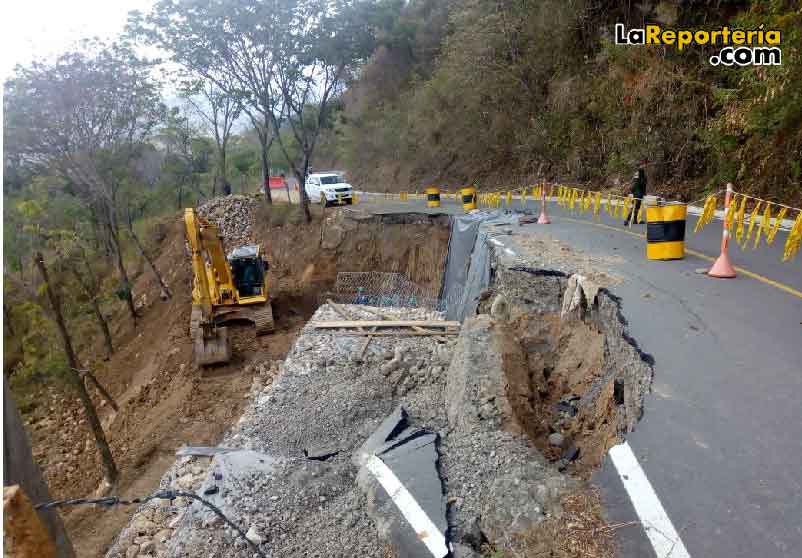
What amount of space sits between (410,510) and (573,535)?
133 centimetres

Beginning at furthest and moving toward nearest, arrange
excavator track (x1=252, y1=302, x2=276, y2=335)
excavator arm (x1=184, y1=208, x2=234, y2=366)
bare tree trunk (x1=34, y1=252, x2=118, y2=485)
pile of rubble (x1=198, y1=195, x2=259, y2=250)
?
pile of rubble (x1=198, y1=195, x2=259, y2=250) < excavator track (x1=252, y1=302, x2=276, y2=335) < excavator arm (x1=184, y1=208, x2=234, y2=366) < bare tree trunk (x1=34, y1=252, x2=118, y2=485)

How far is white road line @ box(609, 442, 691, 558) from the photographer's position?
10.2 feet

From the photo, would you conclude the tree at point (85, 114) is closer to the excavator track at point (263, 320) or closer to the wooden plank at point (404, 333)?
the excavator track at point (263, 320)

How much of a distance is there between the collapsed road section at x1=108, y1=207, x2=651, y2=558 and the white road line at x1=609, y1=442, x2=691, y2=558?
29 cm

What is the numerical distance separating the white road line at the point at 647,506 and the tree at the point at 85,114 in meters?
20.1

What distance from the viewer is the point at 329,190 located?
2480cm

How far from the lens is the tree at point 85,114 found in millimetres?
16719

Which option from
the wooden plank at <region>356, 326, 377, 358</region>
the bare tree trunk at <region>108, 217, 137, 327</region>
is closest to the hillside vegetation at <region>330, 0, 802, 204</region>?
the wooden plank at <region>356, 326, 377, 358</region>

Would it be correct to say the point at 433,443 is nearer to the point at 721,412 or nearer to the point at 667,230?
the point at 721,412

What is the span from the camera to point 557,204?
→ 1742 centimetres

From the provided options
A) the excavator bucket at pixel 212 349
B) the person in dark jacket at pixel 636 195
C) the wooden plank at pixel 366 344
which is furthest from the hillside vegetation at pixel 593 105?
the excavator bucket at pixel 212 349

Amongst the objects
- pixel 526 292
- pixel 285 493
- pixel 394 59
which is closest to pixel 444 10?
pixel 394 59

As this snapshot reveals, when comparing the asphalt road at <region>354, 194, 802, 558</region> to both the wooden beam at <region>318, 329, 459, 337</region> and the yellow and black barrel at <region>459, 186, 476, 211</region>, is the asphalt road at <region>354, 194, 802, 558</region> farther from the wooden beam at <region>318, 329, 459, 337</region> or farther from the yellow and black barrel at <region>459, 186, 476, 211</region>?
the yellow and black barrel at <region>459, 186, 476, 211</region>

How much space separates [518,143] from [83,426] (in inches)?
827
